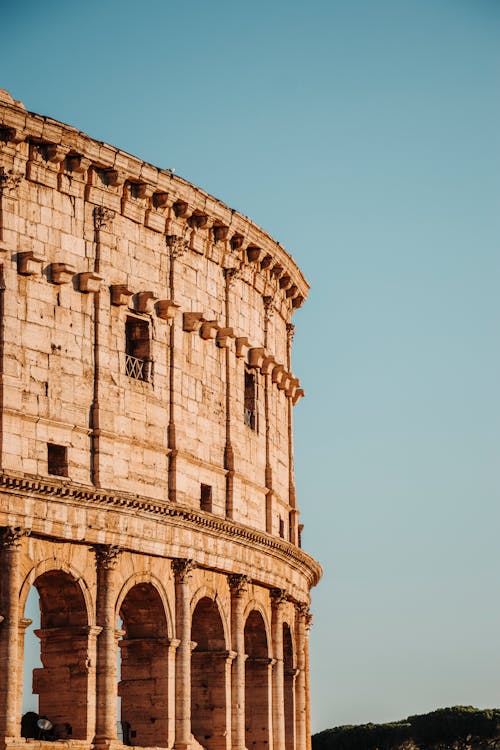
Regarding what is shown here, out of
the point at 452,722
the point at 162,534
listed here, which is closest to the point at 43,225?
the point at 162,534

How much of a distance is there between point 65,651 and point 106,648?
2.90ft

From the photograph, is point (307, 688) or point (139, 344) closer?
point (139, 344)

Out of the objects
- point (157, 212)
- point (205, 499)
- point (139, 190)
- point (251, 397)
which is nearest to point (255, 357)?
point (251, 397)

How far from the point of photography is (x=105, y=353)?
42.2 meters

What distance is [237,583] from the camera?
46188 millimetres

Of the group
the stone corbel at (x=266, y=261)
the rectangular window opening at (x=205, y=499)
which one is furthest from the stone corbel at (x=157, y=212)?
the rectangular window opening at (x=205, y=499)

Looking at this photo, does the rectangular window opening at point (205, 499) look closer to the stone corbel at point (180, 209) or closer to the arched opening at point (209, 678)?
the arched opening at point (209, 678)

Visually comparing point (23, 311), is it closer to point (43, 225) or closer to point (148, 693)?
point (43, 225)

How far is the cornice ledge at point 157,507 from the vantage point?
127 ft

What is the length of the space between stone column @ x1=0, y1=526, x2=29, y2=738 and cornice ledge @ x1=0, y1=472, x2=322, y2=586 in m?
0.95

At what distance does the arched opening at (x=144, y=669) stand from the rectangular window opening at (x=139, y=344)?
16.1 feet

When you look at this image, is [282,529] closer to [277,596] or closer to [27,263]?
[277,596]

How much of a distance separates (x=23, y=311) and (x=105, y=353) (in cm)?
270

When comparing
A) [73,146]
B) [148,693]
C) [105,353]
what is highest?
[73,146]
